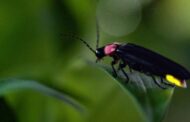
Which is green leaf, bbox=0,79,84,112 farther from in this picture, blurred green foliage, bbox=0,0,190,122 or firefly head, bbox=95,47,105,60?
firefly head, bbox=95,47,105,60

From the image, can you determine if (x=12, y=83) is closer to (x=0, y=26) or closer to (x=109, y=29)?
(x=0, y=26)

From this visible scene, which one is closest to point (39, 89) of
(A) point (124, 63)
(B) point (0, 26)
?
(B) point (0, 26)

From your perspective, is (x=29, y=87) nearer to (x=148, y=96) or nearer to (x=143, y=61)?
(x=148, y=96)

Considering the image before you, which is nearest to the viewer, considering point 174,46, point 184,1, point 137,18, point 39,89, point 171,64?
point 39,89

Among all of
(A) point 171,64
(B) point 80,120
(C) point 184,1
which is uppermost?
(C) point 184,1

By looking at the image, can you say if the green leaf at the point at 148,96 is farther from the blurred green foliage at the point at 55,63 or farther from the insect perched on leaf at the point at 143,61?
the insect perched on leaf at the point at 143,61

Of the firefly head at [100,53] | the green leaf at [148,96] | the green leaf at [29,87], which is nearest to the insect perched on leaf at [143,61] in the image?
the firefly head at [100,53]
